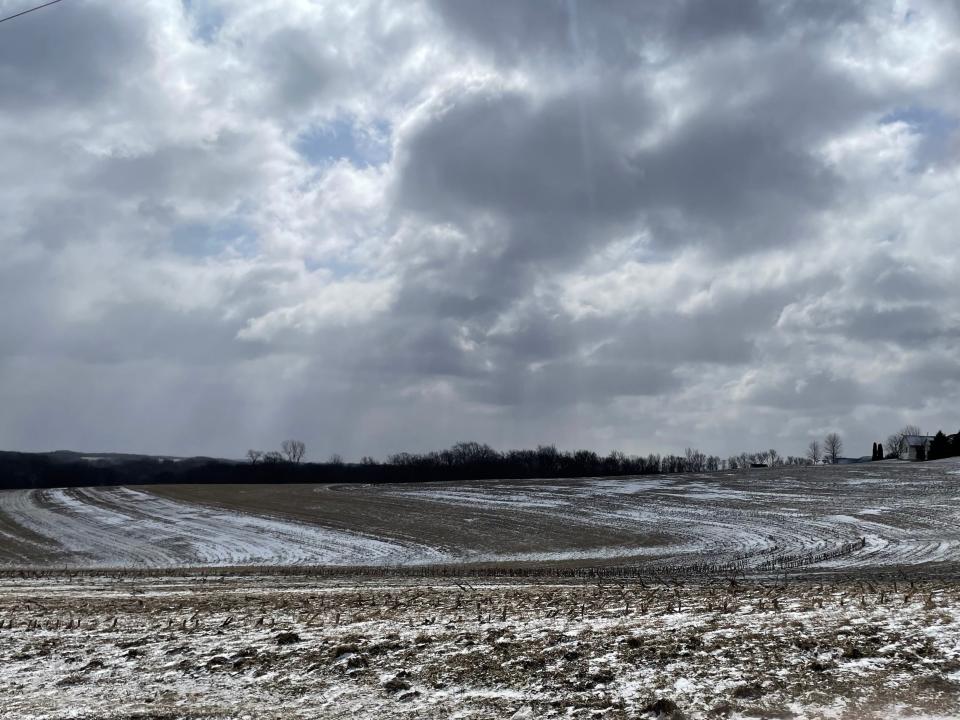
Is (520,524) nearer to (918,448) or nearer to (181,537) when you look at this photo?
(181,537)

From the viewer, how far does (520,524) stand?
2104 inches

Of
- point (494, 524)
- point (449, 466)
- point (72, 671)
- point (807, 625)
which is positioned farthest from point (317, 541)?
point (449, 466)

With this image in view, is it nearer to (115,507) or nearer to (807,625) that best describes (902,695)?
(807,625)

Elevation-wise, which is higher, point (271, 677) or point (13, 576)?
point (271, 677)

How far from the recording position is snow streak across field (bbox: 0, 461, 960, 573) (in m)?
39.1

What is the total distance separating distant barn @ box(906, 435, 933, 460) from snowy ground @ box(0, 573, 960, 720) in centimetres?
13765

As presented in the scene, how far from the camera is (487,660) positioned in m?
10.9

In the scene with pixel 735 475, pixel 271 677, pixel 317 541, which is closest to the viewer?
pixel 271 677

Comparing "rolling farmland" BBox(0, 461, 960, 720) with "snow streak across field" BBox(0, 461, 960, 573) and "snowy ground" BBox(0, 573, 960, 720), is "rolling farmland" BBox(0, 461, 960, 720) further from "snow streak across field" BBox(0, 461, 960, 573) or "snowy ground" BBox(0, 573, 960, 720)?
"snow streak across field" BBox(0, 461, 960, 573)

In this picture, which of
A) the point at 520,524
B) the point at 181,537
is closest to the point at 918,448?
the point at 520,524

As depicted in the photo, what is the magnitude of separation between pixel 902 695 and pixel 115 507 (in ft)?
230

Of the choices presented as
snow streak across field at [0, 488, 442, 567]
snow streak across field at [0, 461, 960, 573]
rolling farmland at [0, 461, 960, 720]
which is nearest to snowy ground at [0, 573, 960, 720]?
rolling farmland at [0, 461, 960, 720]

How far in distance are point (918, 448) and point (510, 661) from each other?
480 feet

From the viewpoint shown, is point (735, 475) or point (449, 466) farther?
point (449, 466)
